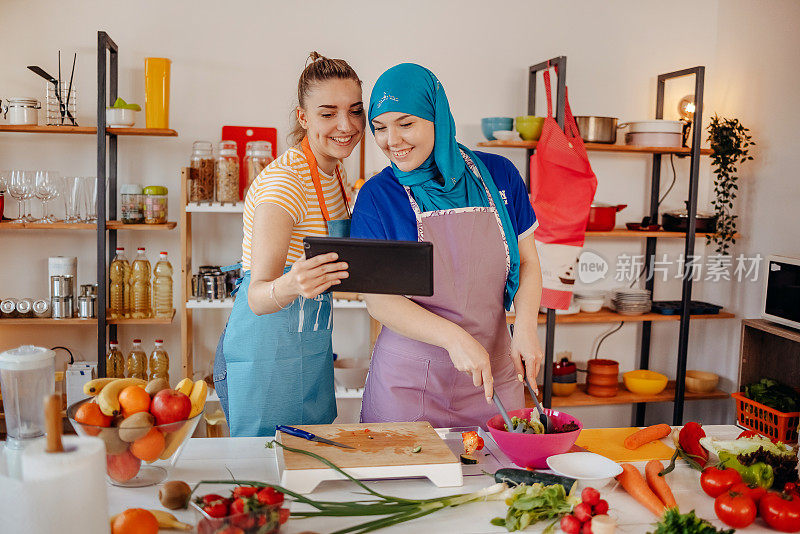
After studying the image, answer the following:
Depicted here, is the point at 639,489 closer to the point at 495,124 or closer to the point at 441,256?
the point at 441,256

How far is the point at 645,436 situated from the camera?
A: 1.70 m

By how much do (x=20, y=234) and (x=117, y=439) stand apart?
2678mm

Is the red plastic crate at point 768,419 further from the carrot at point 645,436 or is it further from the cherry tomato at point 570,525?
the cherry tomato at point 570,525

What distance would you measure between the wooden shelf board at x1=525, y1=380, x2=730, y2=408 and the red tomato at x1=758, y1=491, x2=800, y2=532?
2.41 metres

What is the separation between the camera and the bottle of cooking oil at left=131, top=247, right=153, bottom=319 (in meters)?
3.39

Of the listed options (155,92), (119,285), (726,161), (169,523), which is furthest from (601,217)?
(169,523)

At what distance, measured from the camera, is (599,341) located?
416cm

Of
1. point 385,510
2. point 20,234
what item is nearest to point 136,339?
point 20,234

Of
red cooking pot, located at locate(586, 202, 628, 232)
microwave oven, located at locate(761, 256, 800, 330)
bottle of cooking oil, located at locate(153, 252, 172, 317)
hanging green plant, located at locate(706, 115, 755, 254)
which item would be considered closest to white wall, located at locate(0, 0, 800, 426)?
hanging green plant, located at locate(706, 115, 755, 254)

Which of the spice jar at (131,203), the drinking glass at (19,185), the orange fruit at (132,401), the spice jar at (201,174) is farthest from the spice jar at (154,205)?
the orange fruit at (132,401)

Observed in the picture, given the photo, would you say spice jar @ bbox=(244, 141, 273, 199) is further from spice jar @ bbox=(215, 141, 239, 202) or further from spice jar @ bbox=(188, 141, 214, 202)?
spice jar @ bbox=(188, 141, 214, 202)

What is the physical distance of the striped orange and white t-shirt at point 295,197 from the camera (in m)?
1.82

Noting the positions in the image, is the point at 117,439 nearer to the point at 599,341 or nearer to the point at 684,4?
the point at 599,341

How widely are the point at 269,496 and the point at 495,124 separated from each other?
279cm
